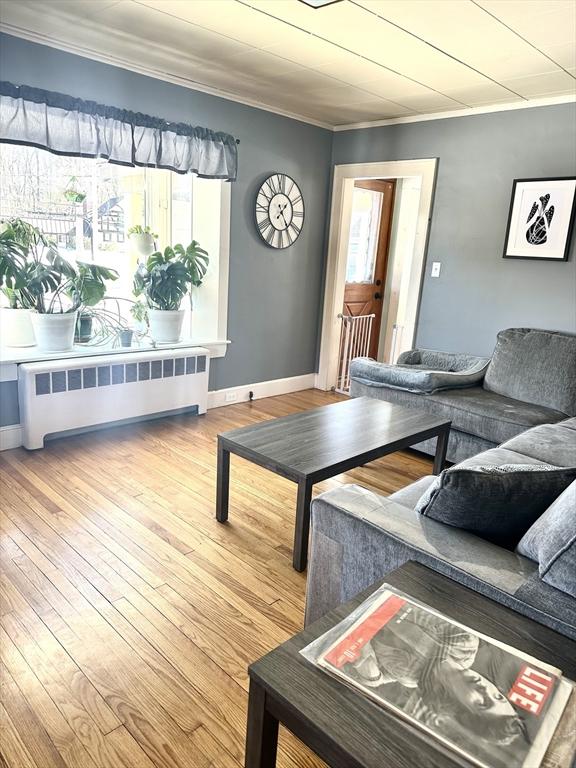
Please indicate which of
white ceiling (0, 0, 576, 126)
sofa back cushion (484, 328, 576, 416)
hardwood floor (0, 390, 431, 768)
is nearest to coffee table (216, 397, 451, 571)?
hardwood floor (0, 390, 431, 768)

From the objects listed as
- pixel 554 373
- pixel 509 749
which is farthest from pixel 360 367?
pixel 509 749

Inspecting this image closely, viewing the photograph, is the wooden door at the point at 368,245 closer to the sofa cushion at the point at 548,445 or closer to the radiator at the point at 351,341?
the radiator at the point at 351,341

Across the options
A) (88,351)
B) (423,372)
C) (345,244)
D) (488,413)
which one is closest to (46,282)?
(88,351)

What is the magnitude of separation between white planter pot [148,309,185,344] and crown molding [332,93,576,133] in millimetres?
2296

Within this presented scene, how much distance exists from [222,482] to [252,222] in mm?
2627

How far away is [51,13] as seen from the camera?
2.73m

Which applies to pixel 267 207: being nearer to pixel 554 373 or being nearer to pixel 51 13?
pixel 51 13

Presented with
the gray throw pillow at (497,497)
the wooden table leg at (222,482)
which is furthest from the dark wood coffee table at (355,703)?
the wooden table leg at (222,482)

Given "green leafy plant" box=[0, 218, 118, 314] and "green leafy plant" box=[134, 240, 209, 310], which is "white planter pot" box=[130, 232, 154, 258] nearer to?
"green leafy plant" box=[134, 240, 209, 310]

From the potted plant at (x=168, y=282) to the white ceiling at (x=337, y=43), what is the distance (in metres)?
1.20

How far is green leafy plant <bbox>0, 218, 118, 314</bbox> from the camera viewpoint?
3.24 metres

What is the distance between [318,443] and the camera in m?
2.53

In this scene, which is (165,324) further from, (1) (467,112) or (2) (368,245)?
(1) (467,112)

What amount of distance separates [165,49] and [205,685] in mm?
3327
